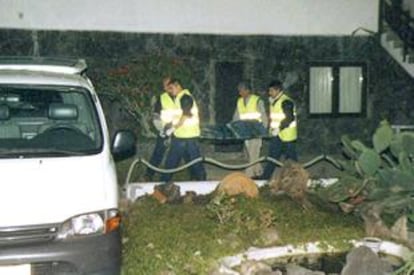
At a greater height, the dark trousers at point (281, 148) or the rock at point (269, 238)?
the dark trousers at point (281, 148)

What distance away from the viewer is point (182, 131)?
955 centimetres

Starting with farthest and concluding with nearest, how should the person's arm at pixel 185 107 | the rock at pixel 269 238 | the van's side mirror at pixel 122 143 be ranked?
the person's arm at pixel 185 107
the rock at pixel 269 238
the van's side mirror at pixel 122 143

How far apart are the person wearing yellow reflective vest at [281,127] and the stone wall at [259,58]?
8.32 ft

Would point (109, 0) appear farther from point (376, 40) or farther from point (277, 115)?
point (376, 40)

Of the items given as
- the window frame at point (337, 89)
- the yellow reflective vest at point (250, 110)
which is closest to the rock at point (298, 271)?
the yellow reflective vest at point (250, 110)

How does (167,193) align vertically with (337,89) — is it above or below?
below

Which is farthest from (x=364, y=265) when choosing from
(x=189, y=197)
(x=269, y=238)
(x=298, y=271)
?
(x=189, y=197)

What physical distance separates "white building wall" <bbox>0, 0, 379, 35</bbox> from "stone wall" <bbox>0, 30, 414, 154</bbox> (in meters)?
0.17

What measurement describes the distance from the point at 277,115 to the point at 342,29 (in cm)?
495

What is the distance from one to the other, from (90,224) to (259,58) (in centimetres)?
975

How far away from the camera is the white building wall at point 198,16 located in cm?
1270

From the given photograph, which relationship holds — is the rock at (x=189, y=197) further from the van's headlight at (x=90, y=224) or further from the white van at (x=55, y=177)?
the van's headlight at (x=90, y=224)

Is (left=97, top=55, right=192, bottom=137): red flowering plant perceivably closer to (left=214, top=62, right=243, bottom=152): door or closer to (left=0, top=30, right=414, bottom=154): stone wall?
(left=0, top=30, right=414, bottom=154): stone wall

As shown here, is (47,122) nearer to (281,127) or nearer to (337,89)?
(281,127)
